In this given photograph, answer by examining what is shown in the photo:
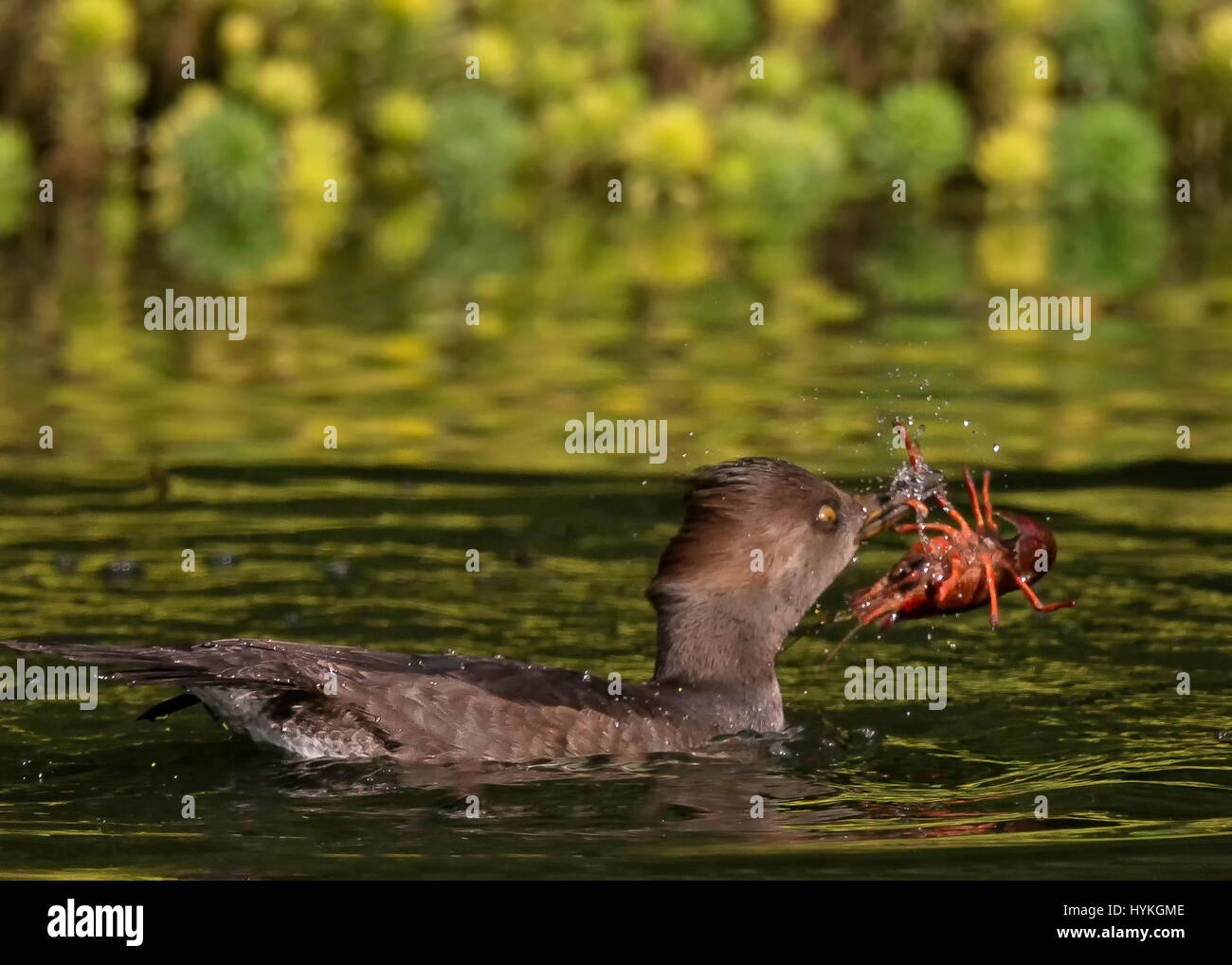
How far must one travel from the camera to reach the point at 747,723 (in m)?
7.64

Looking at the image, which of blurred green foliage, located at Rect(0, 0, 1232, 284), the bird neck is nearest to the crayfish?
the bird neck

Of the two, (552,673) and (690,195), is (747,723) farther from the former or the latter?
(690,195)

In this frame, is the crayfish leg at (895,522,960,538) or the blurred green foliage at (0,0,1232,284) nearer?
the crayfish leg at (895,522,960,538)

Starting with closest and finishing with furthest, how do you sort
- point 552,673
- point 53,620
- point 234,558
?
1. point 552,673
2. point 53,620
3. point 234,558

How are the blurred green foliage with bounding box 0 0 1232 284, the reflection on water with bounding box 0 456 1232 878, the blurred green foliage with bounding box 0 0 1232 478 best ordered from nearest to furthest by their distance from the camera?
the reflection on water with bounding box 0 456 1232 878
the blurred green foliage with bounding box 0 0 1232 478
the blurred green foliage with bounding box 0 0 1232 284

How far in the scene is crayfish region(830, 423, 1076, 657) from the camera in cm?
775

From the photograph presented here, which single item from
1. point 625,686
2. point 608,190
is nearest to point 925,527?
point 625,686

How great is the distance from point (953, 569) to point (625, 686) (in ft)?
3.88

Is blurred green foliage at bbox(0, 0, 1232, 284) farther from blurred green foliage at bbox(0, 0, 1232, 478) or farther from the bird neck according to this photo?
the bird neck

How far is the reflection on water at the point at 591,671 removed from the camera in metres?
6.41

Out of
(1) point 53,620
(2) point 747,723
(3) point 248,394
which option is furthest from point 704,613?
(3) point 248,394

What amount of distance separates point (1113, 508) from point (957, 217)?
11.0 m

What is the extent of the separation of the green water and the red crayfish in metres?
0.38

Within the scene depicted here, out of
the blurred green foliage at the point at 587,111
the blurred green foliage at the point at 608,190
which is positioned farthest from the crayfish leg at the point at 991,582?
the blurred green foliage at the point at 587,111
